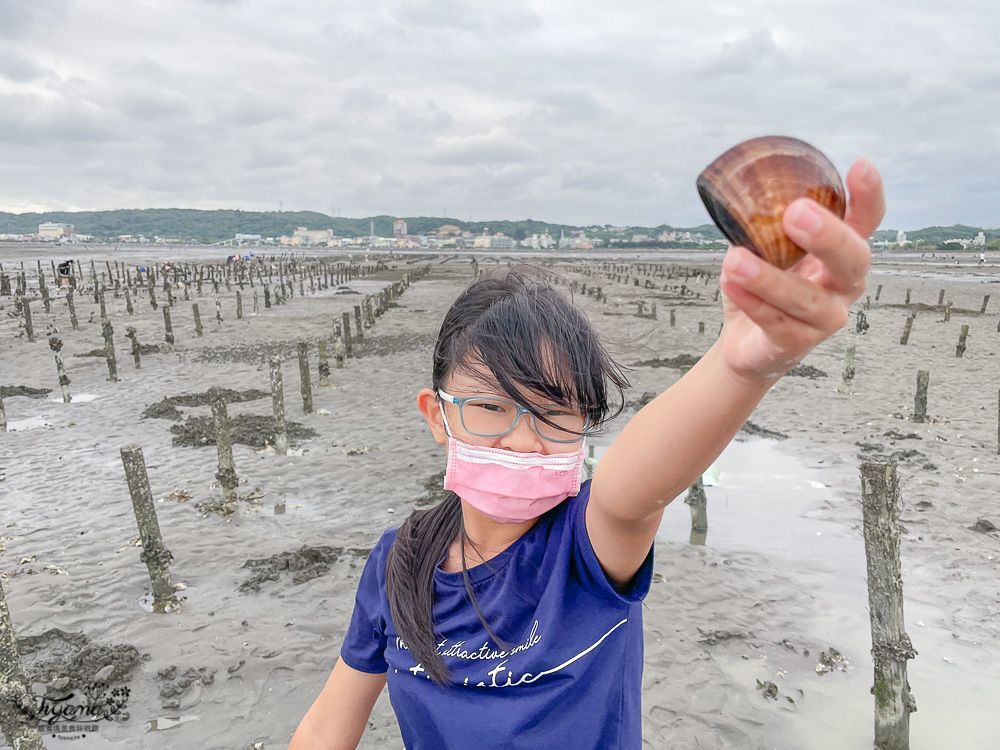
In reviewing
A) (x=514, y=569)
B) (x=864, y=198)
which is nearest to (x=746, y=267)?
(x=864, y=198)

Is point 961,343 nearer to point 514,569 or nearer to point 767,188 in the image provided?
point 514,569

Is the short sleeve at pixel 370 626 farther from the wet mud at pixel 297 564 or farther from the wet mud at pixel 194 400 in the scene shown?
the wet mud at pixel 194 400

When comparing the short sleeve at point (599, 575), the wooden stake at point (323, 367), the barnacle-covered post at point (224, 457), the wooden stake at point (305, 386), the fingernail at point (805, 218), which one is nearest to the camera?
the fingernail at point (805, 218)

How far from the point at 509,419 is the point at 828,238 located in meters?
1.14

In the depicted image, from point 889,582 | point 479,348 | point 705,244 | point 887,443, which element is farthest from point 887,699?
point 705,244

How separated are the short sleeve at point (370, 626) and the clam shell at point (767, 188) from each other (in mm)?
1403

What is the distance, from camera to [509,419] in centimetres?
175

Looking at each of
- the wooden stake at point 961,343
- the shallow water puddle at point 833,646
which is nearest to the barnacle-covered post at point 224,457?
the shallow water puddle at point 833,646

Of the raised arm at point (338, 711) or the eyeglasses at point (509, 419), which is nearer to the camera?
the eyeglasses at point (509, 419)

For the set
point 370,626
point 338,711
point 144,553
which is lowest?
point 144,553

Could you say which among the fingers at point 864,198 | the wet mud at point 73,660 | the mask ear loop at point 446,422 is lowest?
the wet mud at point 73,660

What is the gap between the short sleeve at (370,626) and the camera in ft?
6.27

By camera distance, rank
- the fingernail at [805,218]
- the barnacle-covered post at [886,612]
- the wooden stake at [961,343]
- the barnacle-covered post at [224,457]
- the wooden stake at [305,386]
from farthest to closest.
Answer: the wooden stake at [961,343] → the wooden stake at [305,386] → the barnacle-covered post at [224,457] → the barnacle-covered post at [886,612] → the fingernail at [805,218]

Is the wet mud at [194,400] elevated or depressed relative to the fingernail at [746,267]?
depressed
